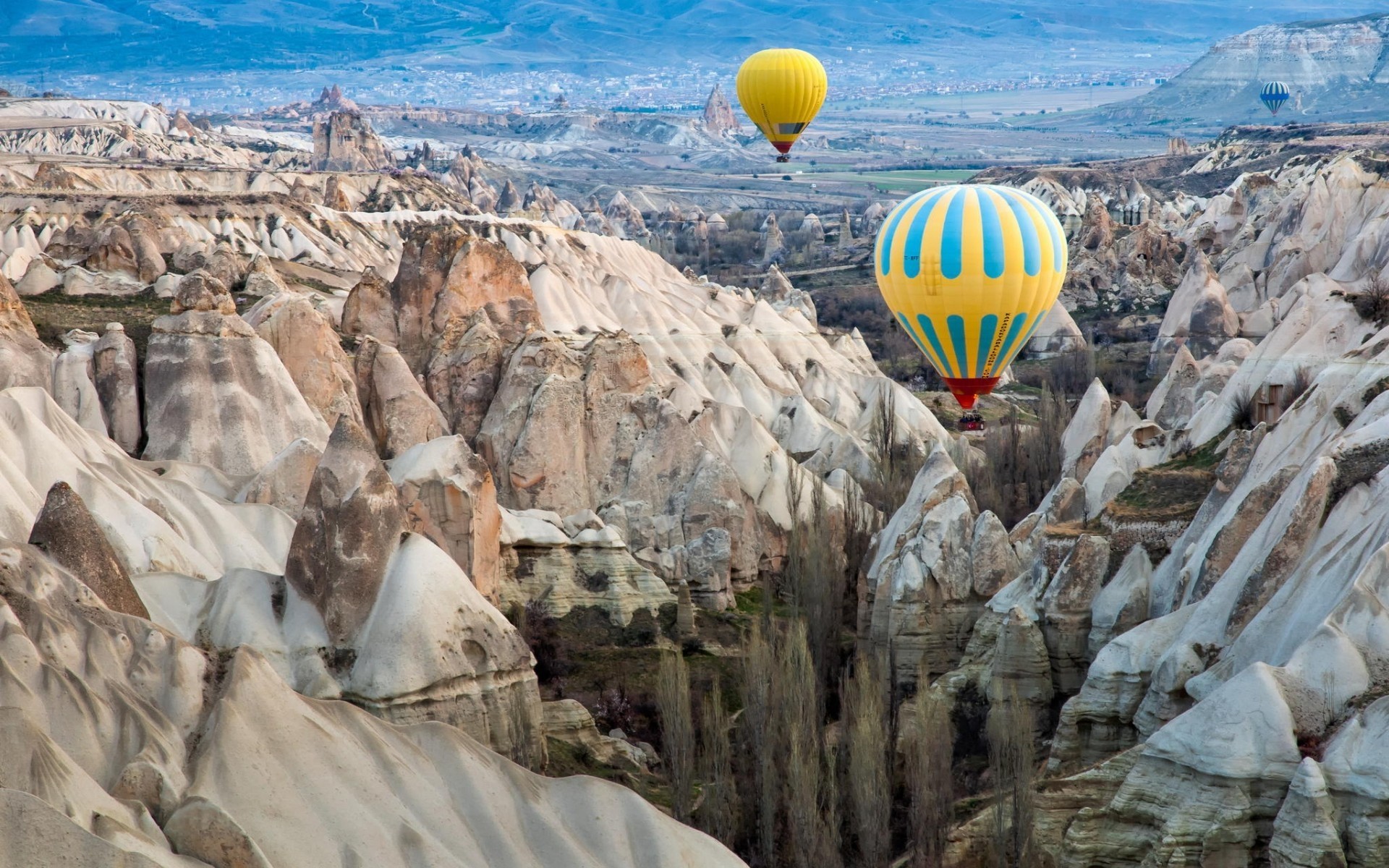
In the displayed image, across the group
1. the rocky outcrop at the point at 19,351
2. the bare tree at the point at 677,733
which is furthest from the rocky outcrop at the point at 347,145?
the bare tree at the point at 677,733

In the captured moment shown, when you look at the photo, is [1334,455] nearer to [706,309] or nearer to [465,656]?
[465,656]

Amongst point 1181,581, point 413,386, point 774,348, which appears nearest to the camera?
point 1181,581

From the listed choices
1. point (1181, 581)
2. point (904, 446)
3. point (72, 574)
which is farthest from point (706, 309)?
point (72, 574)

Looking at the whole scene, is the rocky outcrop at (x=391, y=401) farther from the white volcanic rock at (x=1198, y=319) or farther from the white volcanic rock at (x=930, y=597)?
the white volcanic rock at (x=1198, y=319)

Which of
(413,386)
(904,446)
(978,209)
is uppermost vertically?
(978,209)

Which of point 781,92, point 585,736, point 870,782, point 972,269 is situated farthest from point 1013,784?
point 781,92

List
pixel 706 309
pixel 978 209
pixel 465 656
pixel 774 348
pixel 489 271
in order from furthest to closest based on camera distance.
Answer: pixel 706 309 → pixel 774 348 → pixel 489 271 → pixel 978 209 → pixel 465 656
